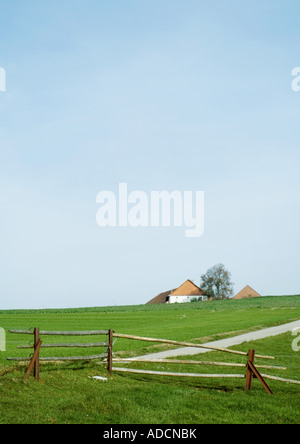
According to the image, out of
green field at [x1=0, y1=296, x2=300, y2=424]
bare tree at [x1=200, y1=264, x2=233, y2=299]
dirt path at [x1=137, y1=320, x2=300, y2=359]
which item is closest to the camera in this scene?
green field at [x1=0, y1=296, x2=300, y2=424]

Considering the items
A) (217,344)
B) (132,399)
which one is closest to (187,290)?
(217,344)

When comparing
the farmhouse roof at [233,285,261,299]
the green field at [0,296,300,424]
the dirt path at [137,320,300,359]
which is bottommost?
the farmhouse roof at [233,285,261,299]

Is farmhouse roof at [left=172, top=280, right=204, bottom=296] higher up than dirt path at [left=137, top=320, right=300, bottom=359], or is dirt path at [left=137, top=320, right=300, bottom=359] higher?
dirt path at [left=137, top=320, right=300, bottom=359]

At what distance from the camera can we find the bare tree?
15225 centimetres

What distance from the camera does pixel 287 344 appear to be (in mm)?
29016

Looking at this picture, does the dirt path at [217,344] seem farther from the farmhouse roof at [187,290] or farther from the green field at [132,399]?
the farmhouse roof at [187,290]

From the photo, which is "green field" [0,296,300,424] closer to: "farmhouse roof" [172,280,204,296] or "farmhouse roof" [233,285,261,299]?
"farmhouse roof" [172,280,204,296]

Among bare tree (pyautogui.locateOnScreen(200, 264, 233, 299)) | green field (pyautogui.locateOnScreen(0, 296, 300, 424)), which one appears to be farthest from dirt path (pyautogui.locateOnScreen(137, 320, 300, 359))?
bare tree (pyautogui.locateOnScreen(200, 264, 233, 299))

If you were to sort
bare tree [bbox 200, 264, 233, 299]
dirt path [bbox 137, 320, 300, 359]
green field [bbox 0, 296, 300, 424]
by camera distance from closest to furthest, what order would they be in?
green field [bbox 0, 296, 300, 424], dirt path [bbox 137, 320, 300, 359], bare tree [bbox 200, 264, 233, 299]

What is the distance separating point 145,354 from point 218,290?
134445mm

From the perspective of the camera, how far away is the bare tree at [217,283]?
152 meters

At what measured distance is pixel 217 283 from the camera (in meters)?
154

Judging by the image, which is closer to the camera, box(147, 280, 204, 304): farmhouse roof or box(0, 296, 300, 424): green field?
box(0, 296, 300, 424): green field
